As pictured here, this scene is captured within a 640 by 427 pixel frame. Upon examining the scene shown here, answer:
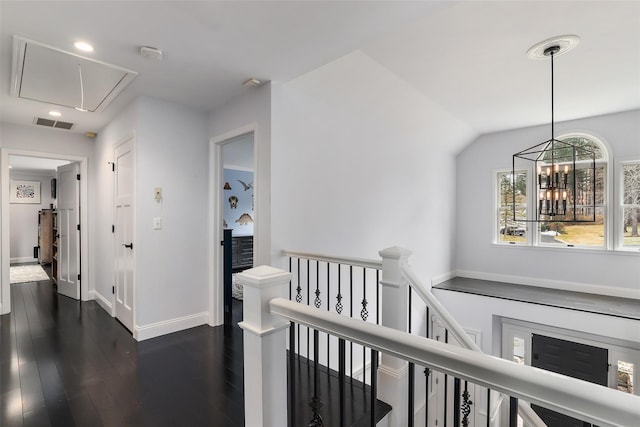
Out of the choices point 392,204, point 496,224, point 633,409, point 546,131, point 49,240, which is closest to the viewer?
point 633,409

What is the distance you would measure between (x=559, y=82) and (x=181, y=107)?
4209 millimetres

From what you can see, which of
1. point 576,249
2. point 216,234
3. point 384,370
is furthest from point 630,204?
point 216,234

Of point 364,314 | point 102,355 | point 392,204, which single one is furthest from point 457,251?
point 102,355

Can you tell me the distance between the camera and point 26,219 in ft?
25.3

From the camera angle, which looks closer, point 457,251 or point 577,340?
point 577,340

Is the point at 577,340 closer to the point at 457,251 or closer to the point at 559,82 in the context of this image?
the point at 457,251

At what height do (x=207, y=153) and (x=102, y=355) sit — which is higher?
(x=207, y=153)

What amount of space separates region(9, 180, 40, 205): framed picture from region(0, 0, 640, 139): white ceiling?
512 cm

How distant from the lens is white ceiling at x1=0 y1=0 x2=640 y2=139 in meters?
1.83

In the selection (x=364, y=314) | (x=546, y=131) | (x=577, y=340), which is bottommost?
(x=577, y=340)

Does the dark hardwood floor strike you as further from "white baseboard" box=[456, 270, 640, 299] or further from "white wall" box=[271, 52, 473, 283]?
"white baseboard" box=[456, 270, 640, 299]

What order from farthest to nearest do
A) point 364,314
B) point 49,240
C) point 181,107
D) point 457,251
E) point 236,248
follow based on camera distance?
point 49,240 → point 236,248 → point 457,251 → point 181,107 → point 364,314

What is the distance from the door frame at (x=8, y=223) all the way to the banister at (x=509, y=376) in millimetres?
4899

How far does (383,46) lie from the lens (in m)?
2.64
